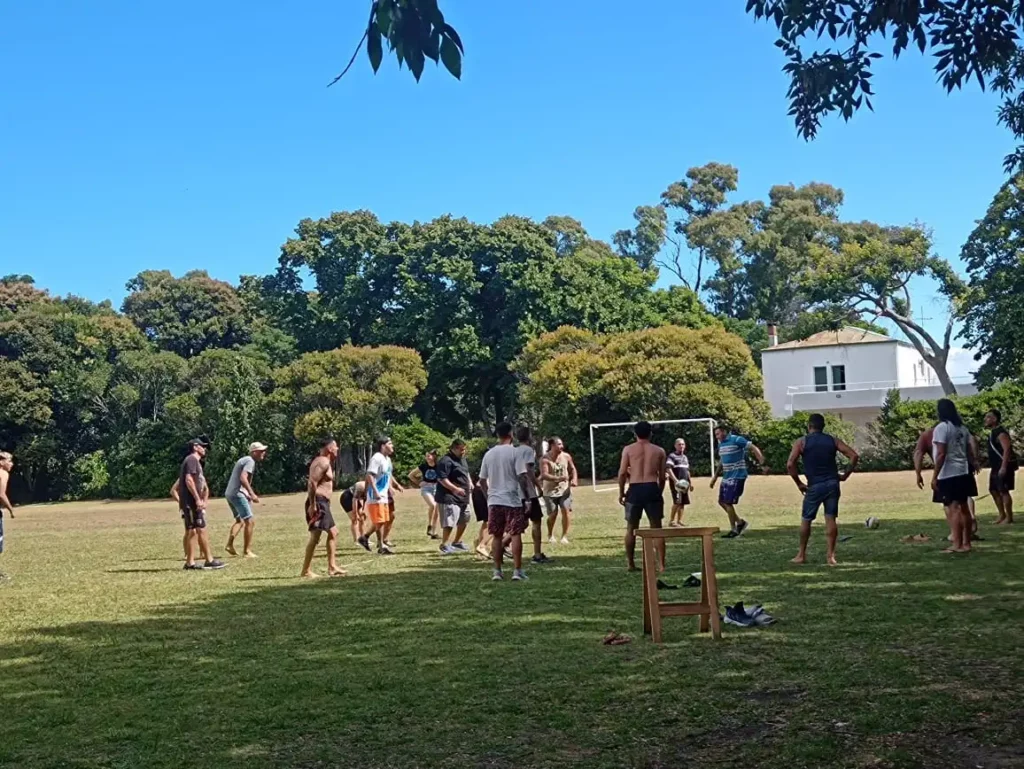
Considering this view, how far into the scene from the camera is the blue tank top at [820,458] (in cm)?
1264

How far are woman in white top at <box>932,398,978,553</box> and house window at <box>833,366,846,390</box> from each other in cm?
4497

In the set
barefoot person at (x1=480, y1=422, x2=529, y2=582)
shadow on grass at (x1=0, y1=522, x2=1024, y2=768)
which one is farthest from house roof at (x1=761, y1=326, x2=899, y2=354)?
shadow on grass at (x1=0, y1=522, x2=1024, y2=768)

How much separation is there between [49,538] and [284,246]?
1353 inches

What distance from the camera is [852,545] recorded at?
15102 mm

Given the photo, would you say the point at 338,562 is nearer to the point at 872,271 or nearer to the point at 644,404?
the point at 644,404

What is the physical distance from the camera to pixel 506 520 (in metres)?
12.7

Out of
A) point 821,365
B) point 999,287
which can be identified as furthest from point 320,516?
point 821,365

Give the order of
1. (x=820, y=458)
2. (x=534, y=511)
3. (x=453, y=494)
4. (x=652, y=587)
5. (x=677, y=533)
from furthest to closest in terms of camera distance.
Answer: (x=453, y=494) → (x=534, y=511) → (x=820, y=458) → (x=652, y=587) → (x=677, y=533)

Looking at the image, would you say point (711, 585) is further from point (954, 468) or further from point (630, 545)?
point (954, 468)

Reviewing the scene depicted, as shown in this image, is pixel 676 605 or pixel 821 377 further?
pixel 821 377

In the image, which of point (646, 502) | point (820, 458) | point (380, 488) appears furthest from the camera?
point (380, 488)

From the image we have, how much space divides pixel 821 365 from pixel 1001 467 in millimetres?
41810

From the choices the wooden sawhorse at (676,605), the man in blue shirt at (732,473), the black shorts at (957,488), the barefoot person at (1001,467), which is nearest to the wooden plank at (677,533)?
the wooden sawhorse at (676,605)

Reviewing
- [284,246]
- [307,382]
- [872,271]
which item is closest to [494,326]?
[307,382]
